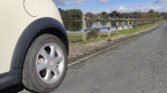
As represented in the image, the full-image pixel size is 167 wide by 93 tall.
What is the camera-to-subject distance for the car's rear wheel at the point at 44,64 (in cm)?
513

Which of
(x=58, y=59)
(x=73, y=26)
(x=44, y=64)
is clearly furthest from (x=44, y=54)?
(x=73, y=26)

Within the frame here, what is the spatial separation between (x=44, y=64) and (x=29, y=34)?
1.84 feet

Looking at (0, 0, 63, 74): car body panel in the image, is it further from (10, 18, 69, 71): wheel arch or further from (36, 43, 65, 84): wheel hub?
(36, 43, 65, 84): wheel hub

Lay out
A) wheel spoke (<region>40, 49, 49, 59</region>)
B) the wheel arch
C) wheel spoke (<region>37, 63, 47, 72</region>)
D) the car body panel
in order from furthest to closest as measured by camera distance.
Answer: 1. wheel spoke (<region>40, 49, 49, 59</region>)
2. wheel spoke (<region>37, 63, 47, 72</region>)
3. the wheel arch
4. the car body panel

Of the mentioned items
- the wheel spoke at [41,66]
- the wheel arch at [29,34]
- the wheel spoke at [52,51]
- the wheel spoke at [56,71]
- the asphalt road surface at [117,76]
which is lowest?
the asphalt road surface at [117,76]

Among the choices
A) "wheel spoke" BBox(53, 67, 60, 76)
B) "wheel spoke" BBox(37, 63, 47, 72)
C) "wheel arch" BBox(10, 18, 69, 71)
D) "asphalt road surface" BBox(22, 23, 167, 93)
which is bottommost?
"asphalt road surface" BBox(22, 23, 167, 93)

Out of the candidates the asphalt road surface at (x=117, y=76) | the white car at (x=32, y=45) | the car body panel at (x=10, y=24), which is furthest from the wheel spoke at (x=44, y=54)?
the asphalt road surface at (x=117, y=76)

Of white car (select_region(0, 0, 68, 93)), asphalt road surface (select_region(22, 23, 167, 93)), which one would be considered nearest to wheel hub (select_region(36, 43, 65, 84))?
white car (select_region(0, 0, 68, 93))

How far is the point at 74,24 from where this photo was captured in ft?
59.2

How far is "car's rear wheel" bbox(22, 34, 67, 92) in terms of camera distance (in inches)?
202

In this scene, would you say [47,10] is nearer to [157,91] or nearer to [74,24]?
[157,91]

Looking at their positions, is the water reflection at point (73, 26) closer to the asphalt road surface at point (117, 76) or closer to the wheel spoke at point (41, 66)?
the asphalt road surface at point (117, 76)

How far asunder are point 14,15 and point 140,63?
5.45 m

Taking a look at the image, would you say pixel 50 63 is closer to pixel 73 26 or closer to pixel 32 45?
pixel 32 45
